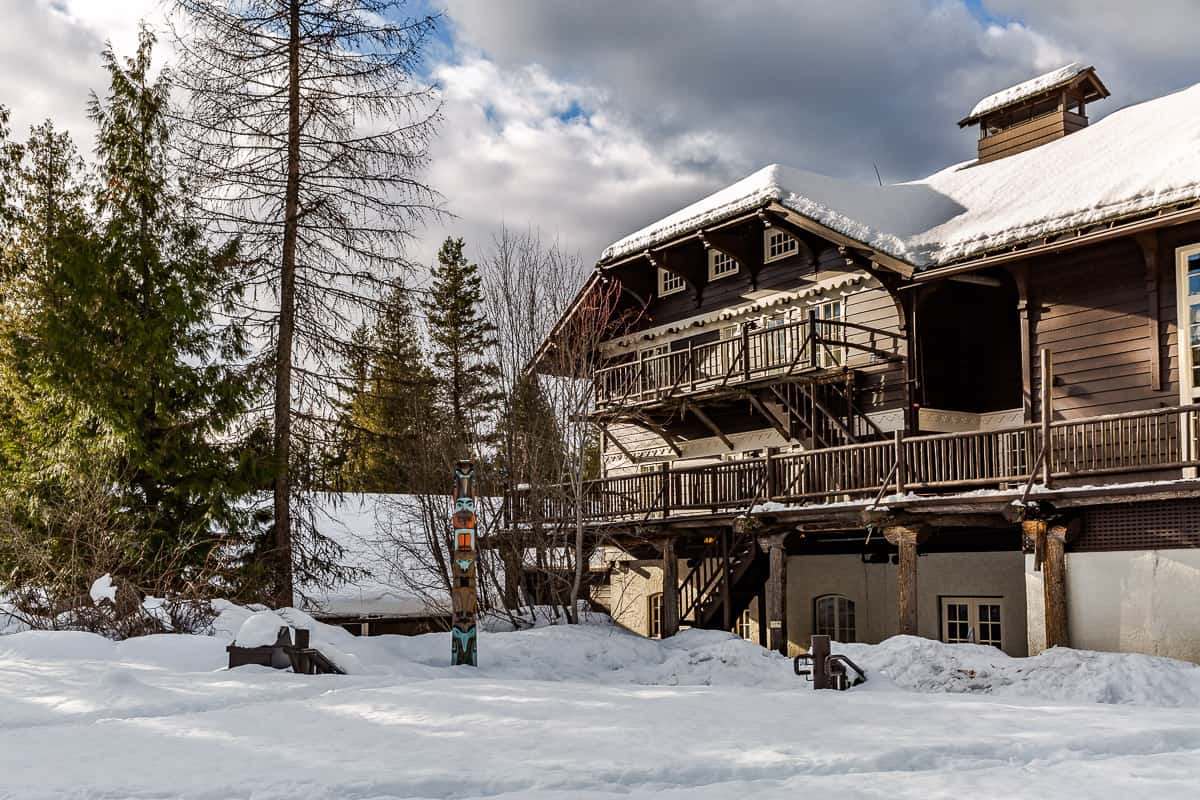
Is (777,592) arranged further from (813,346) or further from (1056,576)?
(1056,576)

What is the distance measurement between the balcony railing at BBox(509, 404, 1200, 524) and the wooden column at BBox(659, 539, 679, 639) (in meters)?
0.87

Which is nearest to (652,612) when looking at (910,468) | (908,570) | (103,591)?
(908,570)

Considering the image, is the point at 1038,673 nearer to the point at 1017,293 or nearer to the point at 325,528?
the point at 1017,293

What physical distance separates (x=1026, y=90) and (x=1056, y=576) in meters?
13.8

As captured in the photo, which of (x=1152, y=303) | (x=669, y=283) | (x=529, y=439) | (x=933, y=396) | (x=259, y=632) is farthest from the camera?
(x=669, y=283)

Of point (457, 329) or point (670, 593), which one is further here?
point (457, 329)

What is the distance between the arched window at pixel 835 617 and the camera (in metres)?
24.4

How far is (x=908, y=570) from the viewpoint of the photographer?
1927cm

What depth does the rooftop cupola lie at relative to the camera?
2616 centimetres

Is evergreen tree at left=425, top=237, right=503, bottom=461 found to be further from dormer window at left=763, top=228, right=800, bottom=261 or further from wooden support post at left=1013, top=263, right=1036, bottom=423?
wooden support post at left=1013, top=263, right=1036, bottom=423

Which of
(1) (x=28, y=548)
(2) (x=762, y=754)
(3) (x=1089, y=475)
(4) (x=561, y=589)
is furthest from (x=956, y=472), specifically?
(1) (x=28, y=548)

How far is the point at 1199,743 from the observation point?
848 centimetres

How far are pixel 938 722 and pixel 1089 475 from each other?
926 centimetres

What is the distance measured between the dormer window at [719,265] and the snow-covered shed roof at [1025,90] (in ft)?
21.7
